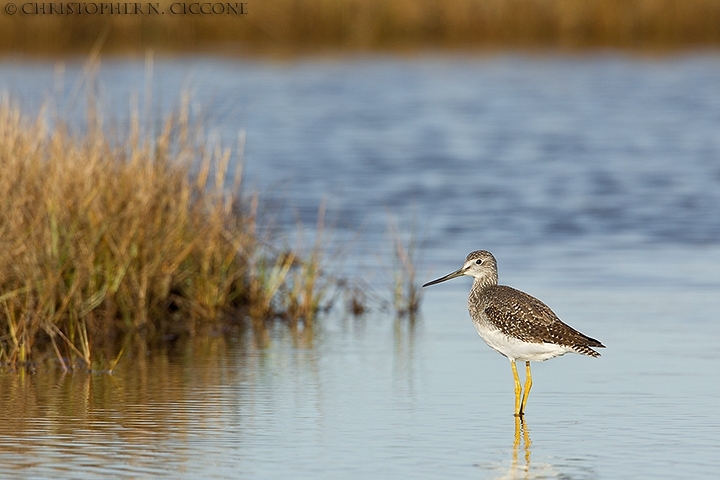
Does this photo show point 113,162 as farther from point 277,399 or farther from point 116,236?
point 277,399

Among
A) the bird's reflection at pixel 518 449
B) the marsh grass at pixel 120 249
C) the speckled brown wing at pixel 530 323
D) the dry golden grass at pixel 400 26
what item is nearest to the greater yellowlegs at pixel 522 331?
the speckled brown wing at pixel 530 323

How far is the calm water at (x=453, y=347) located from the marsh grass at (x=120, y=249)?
375mm

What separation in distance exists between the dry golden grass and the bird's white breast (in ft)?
74.4

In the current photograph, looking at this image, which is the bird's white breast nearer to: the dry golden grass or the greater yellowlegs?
the greater yellowlegs

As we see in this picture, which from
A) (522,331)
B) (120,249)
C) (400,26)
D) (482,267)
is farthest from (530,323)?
(400,26)

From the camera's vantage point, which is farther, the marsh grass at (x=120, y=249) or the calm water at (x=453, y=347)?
the marsh grass at (x=120, y=249)

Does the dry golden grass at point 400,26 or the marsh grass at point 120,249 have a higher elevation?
the dry golden grass at point 400,26

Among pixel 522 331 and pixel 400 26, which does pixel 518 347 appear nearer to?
pixel 522 331

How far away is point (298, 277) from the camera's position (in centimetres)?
933

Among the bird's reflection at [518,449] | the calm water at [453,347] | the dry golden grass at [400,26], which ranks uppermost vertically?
the dry golden grass at [400,26]

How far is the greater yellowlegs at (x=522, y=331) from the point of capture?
21.4ft

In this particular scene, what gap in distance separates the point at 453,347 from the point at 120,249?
2.20m

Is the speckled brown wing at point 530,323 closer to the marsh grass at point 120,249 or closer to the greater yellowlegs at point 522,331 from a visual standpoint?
the greater yellowlegs at point 522,331

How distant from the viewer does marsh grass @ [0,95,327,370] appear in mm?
7859
